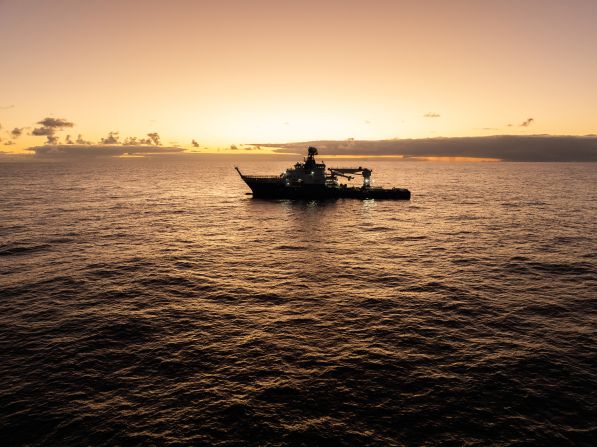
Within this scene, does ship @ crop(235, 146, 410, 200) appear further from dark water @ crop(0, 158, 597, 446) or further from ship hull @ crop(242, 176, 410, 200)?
dark water @ crop(0, 158, 597, 446)

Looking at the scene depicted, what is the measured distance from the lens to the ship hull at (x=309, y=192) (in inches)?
4313

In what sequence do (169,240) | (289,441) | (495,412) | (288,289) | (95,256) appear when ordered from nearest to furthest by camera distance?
1. (289,441)
2. (495,412)
3. (288,289)
4. (95,256)
5. (169,240)

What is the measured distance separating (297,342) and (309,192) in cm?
8488

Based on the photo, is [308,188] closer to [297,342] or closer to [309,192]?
[309,192]

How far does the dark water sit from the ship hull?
52894mm

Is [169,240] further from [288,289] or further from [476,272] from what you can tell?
[476,272]

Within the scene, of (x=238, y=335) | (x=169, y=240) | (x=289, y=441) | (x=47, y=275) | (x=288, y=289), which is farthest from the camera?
(x=169, y=240)

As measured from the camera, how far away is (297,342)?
26797 mm

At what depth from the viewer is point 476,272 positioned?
43156 millimetres

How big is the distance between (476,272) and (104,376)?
3940cm

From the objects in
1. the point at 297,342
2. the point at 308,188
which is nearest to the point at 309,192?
the point at 308,188

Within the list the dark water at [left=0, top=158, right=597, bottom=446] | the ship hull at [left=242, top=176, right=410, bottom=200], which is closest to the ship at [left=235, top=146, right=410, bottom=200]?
the ship hull at [left=242, top=176, right=410, bottom=200]

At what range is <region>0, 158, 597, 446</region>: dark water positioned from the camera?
61.6 feet

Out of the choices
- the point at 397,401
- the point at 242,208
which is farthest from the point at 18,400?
the point at 242,208
